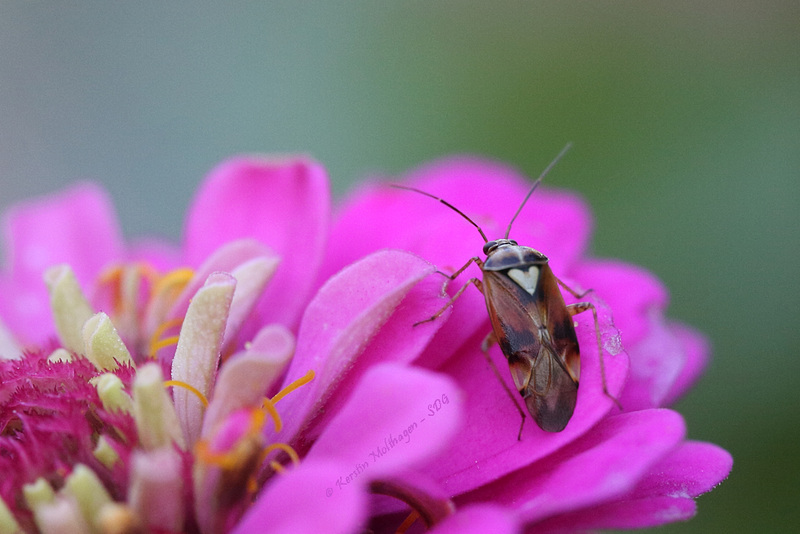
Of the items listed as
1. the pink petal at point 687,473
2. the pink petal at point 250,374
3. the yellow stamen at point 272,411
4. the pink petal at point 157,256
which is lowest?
the pink petal at point 157,256

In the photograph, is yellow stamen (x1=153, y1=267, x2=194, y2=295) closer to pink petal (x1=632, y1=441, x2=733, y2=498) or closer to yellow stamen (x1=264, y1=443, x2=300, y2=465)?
yellow stamen (x1=264, y1=443, x2=300, y2=465)

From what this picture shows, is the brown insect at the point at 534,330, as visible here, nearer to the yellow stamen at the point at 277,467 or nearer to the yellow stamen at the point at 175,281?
the yellow stamen at the point at 277,467

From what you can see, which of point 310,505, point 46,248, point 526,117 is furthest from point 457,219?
point 526,117

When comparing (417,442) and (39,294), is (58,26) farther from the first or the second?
(417,442)

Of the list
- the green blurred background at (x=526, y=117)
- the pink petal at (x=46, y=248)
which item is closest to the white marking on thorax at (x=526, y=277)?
the pink petal at (x=46, y=248)

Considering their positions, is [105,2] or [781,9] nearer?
[781,9]

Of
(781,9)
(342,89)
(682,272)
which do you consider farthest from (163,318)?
(781,9)

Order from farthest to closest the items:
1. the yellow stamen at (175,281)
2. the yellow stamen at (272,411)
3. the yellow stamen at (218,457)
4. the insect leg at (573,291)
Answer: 1. the yellow stamen at (175,281)
2. the insect leg at (573,291)
3. the yellow stamen at (272,411)
4. the yellow stamen at (218,457)
